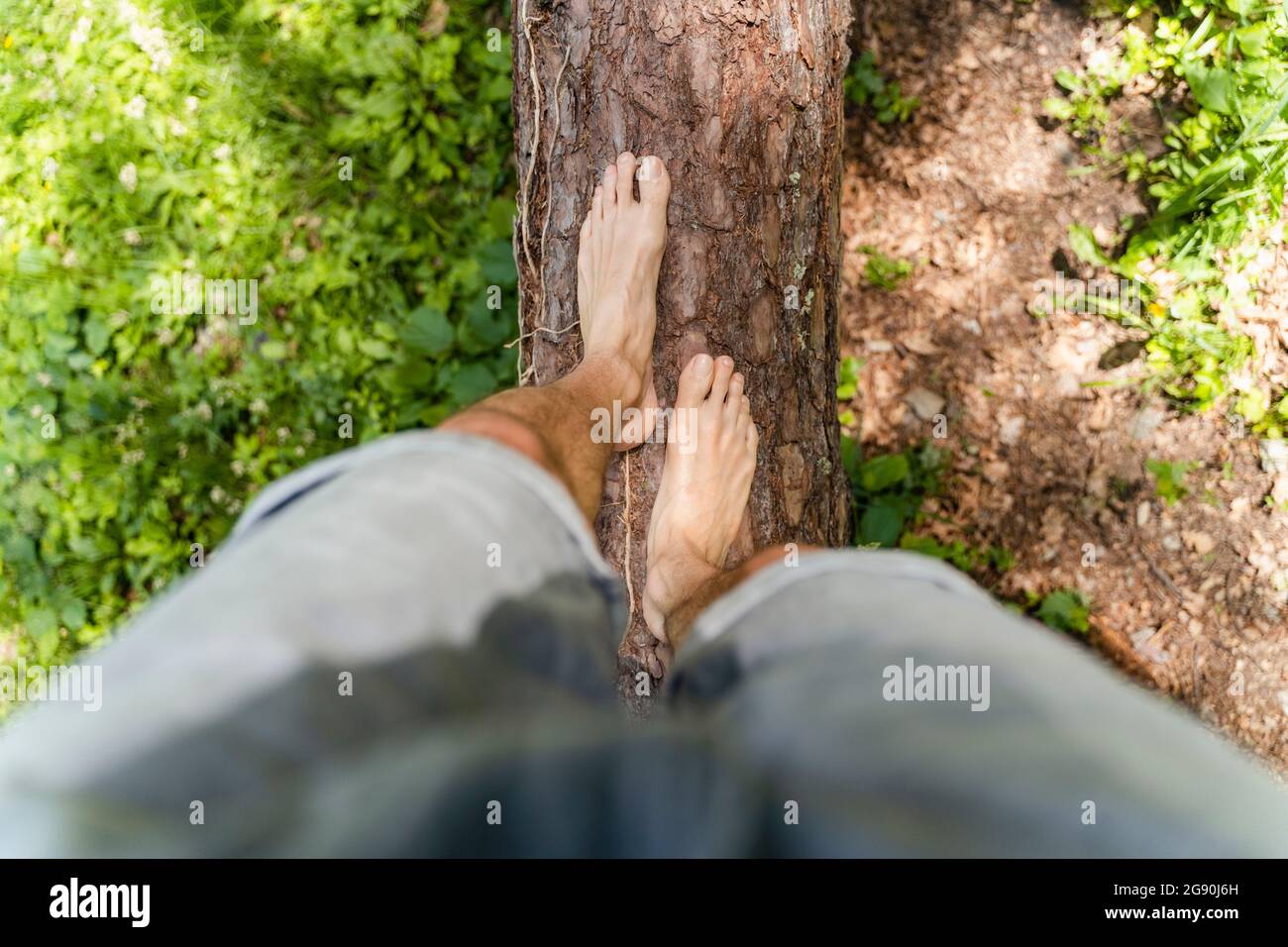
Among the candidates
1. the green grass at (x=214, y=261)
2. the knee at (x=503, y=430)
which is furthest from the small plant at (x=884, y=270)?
the knee at (x=503, y=430)

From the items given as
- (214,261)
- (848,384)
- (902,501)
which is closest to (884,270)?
(848,384)

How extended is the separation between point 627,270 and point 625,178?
0.67 ft

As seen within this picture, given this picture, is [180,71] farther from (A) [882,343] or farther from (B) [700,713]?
(B) [700,713]

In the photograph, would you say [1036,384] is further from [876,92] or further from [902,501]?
[876,92]

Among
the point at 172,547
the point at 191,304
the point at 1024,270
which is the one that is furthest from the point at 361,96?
the point at 1024,270

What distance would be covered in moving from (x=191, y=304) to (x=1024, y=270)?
2.57m

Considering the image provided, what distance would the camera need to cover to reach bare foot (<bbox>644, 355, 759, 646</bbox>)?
1.61m

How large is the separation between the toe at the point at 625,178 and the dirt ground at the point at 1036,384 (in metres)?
0.94

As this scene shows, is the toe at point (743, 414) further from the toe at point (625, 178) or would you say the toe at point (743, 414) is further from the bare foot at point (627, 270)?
the toe at point (625, 178)

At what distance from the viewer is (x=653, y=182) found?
1600 mm

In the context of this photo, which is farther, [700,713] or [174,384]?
[174,384]

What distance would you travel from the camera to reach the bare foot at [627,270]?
1.60 metres

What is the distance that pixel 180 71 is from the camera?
94.0 inches
